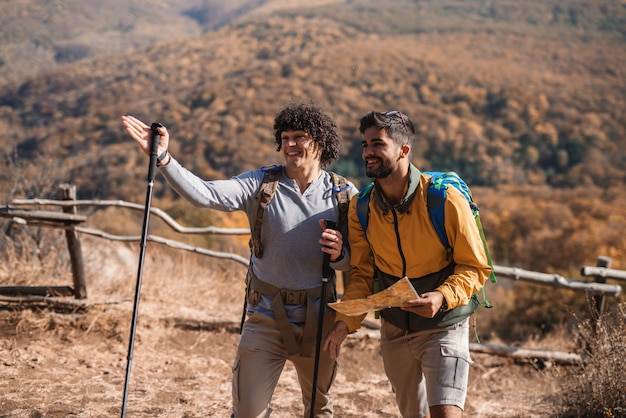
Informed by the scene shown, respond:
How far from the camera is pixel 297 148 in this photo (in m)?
3.04

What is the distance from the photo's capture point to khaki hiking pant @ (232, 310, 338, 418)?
9.13 ft

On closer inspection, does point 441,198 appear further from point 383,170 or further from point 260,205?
point 260,205

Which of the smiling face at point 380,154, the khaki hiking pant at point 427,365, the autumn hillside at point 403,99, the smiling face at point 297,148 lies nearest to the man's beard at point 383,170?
the smiling face at point 380,154

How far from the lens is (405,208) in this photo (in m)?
2.67

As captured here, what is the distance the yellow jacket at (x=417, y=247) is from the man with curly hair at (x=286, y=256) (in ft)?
0.38

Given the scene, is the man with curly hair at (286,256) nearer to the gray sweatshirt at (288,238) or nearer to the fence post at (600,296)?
the gray sweatshirt at (288,238)

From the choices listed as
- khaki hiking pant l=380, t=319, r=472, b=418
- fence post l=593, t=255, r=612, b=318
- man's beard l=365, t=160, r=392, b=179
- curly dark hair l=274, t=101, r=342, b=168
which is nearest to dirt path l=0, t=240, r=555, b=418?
fence post l=593, t=255, r=612, b=318

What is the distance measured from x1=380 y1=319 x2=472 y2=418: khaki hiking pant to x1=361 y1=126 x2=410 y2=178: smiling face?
77cm

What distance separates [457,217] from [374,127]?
56cm

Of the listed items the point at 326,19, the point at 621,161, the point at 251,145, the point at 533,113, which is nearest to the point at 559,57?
the point at 533,113

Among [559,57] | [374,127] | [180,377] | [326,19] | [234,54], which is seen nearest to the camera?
[374,127]

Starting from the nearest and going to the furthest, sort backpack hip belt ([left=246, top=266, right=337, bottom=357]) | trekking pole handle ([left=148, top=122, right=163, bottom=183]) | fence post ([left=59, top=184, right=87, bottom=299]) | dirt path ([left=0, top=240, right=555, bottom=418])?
trekking pole handle ([left=148, top=122, right=163, bottom=183]) < backpack hip belt ([left=246, top=266, right=337, bottom=357]) < dirt path ([left=0, top=240, right=555, bottom=418]) < fence post ([left=59, top=184, right=87, bottom=299])

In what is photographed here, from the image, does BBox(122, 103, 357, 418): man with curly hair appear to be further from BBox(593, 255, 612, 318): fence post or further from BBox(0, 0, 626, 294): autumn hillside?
BBox(0, 0, 626, 294): autumn hillside

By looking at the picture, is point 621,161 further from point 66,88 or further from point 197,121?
point 66,88
